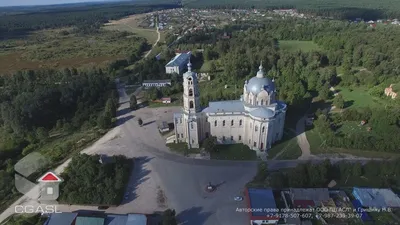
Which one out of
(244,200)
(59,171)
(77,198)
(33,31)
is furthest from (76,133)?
(33,31)

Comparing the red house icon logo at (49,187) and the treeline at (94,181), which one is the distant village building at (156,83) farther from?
the red house icon logo at (49,187)

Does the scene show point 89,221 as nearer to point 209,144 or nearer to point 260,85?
point 209,144

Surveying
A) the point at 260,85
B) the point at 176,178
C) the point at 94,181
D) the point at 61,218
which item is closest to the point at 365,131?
the point at 260,85

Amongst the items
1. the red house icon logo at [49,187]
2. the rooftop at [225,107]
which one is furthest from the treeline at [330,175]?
the red house icon logo at [49,187]

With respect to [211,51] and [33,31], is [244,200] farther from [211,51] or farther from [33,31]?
[33,31]

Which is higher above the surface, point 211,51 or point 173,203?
point 211,51

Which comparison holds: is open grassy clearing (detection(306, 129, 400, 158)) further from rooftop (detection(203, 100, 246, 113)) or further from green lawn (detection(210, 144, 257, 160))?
rooftop (detection(203, 100, 246, 113))
